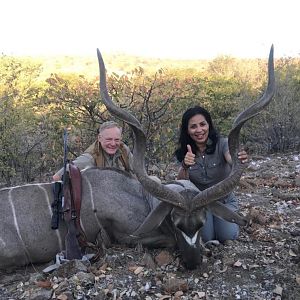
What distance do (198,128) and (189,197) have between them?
0.73 meters

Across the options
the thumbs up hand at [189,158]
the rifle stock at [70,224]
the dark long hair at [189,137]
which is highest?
the dark long hair at [189,137]

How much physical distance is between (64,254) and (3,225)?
512mm

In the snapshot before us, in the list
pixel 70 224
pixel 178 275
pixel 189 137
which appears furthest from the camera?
pixel 189 137

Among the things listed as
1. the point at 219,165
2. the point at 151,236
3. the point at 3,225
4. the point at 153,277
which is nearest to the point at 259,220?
the point at 219,165

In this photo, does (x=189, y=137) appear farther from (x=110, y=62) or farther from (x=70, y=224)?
(x=110, y=62)

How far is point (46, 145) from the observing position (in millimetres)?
6328

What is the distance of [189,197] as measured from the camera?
3.25m

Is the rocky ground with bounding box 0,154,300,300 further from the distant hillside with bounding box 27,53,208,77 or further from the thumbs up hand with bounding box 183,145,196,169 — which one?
the distant hillside with bounding box 27,53,208,77

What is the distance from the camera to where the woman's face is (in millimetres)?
3783

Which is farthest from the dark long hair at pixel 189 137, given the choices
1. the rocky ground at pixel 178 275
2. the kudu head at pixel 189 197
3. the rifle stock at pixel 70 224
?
the rifle stock at pixel 70 224

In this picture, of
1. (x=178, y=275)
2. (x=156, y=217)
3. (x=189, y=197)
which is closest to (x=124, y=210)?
(x=156, y=217)

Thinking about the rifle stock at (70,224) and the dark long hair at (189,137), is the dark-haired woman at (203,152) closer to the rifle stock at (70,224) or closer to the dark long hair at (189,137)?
the dark long hair at (189,137)

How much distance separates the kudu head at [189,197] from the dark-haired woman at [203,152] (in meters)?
0.47

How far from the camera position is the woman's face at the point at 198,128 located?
3.78 metres
